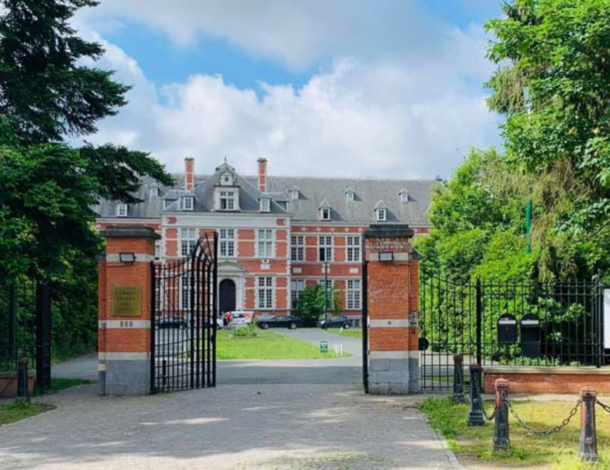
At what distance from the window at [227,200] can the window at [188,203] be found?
96.1 inches

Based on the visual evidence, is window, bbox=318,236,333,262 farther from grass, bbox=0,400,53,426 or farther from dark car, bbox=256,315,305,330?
grass, bbox=0,400,53,426

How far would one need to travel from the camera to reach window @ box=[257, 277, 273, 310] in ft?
219

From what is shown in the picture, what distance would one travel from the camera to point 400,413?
12.9 metres

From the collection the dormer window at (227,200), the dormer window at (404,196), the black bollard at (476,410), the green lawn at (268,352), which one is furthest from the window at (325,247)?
the black bollard at (476,410)

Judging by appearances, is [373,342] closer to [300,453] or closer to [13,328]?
[300,453]

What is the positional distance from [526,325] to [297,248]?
55720 millimetres

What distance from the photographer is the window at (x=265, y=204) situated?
67312mm

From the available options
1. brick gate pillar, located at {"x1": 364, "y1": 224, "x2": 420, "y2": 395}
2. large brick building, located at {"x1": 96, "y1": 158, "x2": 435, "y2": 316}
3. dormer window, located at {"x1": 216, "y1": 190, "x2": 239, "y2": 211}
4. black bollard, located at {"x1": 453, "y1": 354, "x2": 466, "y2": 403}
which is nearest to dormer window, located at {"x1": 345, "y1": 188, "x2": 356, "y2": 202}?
large brick building, located at {"x1": 96, "y1": 158, "x2": 435, "y2": 316}

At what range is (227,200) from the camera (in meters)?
66.9

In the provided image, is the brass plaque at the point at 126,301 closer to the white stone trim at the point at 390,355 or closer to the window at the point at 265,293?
the white stone trim at the point at 390,355

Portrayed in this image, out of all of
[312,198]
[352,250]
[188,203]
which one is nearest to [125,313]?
[188,203]

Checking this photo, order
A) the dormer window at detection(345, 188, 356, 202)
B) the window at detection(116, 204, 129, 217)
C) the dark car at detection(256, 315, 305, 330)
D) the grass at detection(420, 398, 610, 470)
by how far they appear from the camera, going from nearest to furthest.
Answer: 1. the grass at detection(420, 398, 610, 470)
2. the dark car at detection(256, 315, 305, 330)
3. the window at detection(116, 204, 129, 217)
4. the dormer window at detection(345, 188, 356, 202)

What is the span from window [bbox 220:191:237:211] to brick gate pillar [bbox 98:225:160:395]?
5120 cm

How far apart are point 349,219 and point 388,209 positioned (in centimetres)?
371
